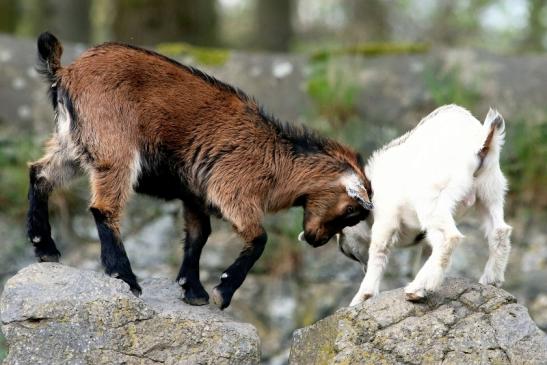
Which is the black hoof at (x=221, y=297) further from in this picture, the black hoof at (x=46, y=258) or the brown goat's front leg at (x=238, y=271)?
the black hoof at (x=46, y=258)

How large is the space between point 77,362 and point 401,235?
235 cm

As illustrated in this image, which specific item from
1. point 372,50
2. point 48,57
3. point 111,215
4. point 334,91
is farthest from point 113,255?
point 372,50

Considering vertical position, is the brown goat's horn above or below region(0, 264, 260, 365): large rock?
above

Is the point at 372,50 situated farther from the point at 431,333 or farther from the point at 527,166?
the point at 431,333

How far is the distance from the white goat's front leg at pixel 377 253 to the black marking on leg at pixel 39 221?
2067 mm

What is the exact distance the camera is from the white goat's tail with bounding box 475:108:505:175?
20.8ft

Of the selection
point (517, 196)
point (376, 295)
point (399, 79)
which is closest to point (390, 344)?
point (376, 295)

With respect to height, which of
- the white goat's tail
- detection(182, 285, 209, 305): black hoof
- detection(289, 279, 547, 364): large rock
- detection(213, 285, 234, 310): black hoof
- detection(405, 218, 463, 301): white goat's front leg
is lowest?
detection(182, 285, 209, 305): black hoof

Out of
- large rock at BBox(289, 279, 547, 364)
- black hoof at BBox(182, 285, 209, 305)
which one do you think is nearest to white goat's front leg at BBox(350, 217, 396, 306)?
large rock at BBox(289, 279, 547, 364)

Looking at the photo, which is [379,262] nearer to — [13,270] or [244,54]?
[13,270]

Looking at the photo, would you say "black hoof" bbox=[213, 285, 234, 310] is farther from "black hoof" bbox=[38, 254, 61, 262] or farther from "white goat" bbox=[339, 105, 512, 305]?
"black hoof" bbox=[38, 254, 61, 262]

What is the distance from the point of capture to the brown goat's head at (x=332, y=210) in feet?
22.7

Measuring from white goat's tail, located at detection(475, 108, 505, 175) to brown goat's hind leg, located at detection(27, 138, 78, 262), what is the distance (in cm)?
272

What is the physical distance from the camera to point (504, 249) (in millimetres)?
6516
